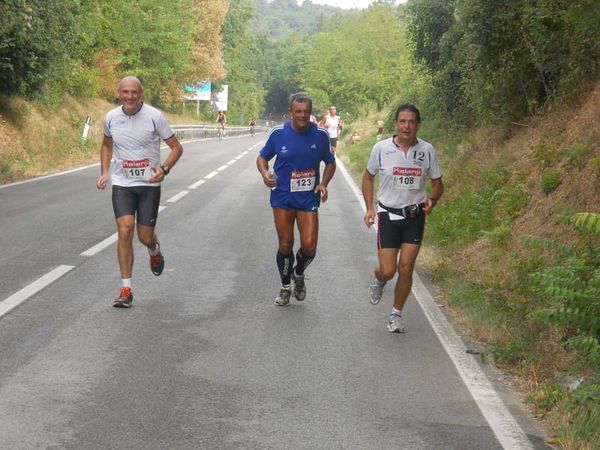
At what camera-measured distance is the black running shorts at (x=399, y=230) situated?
26.7ft

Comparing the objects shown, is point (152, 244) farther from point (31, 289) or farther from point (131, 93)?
point (131, 93)

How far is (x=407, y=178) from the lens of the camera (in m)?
8.11

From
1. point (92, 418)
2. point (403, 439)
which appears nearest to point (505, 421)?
point (403, 439)

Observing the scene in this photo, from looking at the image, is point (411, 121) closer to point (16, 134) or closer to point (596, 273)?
point (596, 273)

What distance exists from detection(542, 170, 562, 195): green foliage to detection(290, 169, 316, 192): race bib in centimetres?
410

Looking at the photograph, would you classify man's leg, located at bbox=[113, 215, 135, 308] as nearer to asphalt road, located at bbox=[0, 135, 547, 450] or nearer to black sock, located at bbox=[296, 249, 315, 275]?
asphalt road, located at bbox=[0, 135, 547, 450]

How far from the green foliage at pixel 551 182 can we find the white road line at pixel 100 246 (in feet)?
17.5

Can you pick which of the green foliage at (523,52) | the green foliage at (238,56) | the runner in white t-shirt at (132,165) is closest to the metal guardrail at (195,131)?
the green foliage at (238,56)

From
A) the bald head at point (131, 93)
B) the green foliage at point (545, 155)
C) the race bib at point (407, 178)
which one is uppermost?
the bald head at point (131, 93)

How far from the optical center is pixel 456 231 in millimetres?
12906

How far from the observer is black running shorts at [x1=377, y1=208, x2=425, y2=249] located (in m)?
8.15

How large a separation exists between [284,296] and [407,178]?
1.74 m

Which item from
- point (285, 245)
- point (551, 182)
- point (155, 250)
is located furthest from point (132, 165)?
point (551, 182)

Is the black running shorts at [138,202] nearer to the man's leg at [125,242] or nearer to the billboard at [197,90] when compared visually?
the man's leg at [125,242]
